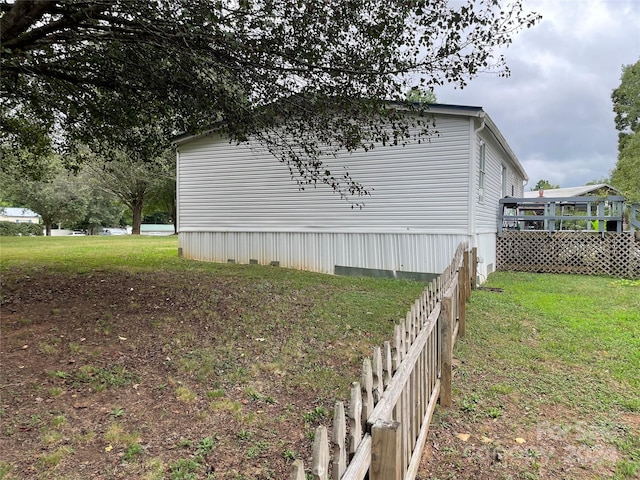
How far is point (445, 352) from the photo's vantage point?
3301 mm

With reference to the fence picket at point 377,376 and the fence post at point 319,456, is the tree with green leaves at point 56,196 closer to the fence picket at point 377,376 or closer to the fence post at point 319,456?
the fence picket at point 377,376

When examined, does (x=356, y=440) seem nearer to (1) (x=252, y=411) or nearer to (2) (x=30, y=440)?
(1) (x=252, y=411)

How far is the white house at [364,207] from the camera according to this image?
355 inches

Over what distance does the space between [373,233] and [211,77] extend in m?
5.75

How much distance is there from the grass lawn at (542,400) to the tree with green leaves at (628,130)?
56.5 feet

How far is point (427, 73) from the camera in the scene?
5.23 m

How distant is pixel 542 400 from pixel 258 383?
257 centimetres

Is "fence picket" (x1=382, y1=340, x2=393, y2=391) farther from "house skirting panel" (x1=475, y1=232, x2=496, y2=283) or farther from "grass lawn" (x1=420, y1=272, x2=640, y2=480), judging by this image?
"house skirting panel" (x1=475, y1=232, x2=496, y2=283)

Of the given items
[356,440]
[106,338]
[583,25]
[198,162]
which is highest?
[583,25]

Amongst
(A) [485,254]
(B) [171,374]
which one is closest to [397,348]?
(B) [171,374]

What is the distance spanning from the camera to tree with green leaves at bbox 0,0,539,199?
4586 millimetres

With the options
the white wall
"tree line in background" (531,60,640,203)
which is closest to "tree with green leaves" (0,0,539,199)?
the white wall

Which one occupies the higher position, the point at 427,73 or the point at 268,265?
the point at 427,73

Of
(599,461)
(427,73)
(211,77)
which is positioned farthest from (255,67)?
(599,461)
